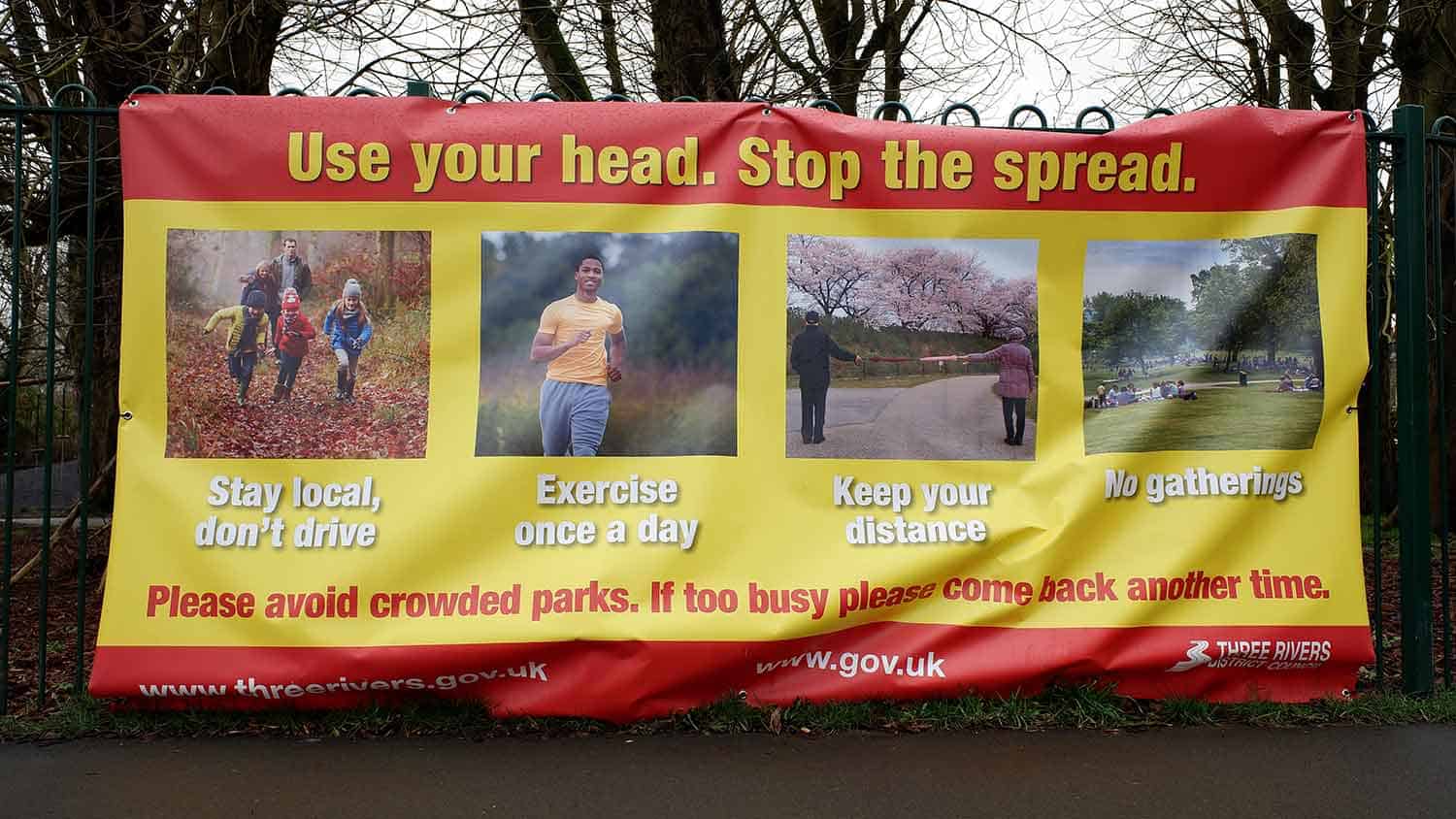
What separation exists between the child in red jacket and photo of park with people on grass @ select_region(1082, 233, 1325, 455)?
3.09m

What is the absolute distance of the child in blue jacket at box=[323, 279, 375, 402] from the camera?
442 centimetres

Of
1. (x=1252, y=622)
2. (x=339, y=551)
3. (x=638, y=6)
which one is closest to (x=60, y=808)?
(x=339, y=551)

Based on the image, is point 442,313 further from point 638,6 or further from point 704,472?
point 638,6

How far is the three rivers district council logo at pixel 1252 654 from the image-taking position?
4.58 m

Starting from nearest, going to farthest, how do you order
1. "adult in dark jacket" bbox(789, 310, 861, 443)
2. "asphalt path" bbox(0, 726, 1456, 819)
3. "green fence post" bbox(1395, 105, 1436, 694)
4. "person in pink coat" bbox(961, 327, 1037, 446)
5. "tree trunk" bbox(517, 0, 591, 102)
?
"asphalt path" bbox(0, 726, 1456, 819) < "adult in dark jacket" bbox(789, 310, 861, 443) < "person in pink coat" bbox(961, 327, 1037, 446) < "green fence post" bbox(1395, 105, 1436, 694) < "tree trunk" bbox(517, 0, 591, 102)

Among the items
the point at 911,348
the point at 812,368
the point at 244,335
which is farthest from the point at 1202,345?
the point at 244,335

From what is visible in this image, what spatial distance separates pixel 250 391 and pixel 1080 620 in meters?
3.37

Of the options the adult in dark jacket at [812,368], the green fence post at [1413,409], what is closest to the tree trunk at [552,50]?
the adult in dark jacket at [812,368]

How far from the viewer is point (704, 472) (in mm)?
4445

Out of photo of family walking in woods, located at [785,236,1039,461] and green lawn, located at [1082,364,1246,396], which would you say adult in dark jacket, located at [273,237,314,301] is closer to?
photo of family walking in woods, located at [785,236,1039,461]

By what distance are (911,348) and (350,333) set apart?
2.20 metres

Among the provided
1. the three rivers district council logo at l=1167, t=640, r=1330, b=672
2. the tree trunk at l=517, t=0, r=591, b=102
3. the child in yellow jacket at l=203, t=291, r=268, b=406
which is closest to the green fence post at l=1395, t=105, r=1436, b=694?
the three rivers district council logo at l=1167, t=640, r=1330, b=672

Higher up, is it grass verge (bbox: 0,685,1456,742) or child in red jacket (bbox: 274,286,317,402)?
child in red jacket (bbox: 274,286,317,402)

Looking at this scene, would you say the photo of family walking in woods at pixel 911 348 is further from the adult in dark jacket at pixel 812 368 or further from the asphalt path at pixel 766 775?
the asphalt path at pixel 766 775
